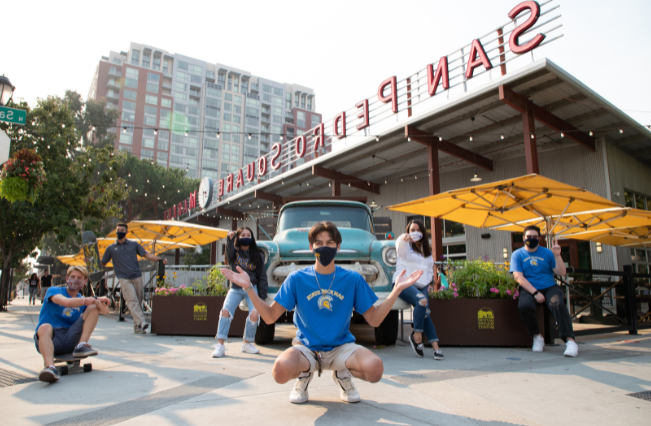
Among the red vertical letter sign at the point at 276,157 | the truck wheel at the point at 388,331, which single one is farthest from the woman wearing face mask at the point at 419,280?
the red vertical letter sign at the point at 276,157

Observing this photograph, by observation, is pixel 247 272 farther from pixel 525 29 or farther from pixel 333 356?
pixel 525 29

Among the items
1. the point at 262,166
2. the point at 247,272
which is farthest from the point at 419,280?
the point at 262,166

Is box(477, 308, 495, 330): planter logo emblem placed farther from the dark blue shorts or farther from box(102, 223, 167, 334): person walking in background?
box(102, 223, 167, 334): person walking in background

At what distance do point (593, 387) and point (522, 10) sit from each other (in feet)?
35.6

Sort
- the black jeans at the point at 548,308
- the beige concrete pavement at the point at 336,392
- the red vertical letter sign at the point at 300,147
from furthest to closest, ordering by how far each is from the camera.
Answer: the red vertical letter sign at the point at 300,147 → the black jeans at the point at 548,308 → the beige concrete pavement at the point at 336,392

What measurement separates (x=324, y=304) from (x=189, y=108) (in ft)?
256

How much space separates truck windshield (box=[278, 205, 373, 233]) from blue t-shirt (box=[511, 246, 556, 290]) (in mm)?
2327

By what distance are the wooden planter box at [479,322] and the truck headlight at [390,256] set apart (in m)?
0.94

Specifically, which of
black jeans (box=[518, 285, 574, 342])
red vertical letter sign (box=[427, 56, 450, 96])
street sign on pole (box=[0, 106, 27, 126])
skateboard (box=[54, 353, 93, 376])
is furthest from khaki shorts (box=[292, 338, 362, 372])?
red vertical letter sign (box=[427, 56, 450, 96])

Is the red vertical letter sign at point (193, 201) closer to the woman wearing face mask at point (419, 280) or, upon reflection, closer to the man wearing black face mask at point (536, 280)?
the woman wearing face mask at point (419, 280)

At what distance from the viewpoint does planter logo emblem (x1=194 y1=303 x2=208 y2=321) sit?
262 inches

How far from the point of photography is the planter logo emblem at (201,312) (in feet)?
21.9

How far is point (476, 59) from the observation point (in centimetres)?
1230

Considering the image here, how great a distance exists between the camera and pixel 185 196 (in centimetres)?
3803
